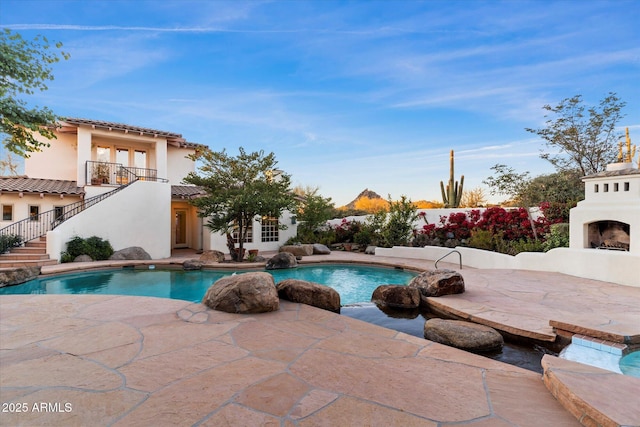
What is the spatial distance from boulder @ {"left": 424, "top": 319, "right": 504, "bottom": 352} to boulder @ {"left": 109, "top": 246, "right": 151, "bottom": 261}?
41.6 feet

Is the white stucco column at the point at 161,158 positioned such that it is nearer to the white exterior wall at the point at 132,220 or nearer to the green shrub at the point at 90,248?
the white exterior wall at the point at 132,220

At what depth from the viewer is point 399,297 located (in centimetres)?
626

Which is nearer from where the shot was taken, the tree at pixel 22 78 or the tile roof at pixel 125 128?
the tree at pixel 22 78

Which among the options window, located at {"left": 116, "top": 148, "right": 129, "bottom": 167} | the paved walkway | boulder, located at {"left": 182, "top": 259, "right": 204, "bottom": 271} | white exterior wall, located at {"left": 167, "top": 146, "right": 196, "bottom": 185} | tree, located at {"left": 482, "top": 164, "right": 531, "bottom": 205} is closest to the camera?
the paved walkway

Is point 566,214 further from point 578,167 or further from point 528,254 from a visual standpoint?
point 578,167

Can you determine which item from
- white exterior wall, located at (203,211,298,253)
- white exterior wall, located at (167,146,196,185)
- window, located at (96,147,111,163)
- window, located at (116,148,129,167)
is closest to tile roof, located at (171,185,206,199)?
white exterior wall, located at (167,146,196,185)

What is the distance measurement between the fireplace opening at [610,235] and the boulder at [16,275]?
15.4 metres

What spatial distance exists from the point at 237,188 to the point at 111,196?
18.4 ft

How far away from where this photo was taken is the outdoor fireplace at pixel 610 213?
7.46m

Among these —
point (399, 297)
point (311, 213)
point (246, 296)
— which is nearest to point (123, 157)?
point (311, 213)

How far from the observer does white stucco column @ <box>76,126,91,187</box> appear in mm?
14859

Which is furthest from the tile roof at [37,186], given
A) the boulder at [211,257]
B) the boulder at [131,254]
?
the boulder at [211,257]

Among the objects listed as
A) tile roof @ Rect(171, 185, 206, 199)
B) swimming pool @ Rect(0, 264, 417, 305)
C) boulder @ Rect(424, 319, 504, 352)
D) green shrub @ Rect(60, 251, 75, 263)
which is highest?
tile roof @ Rect(171, 185, 206, 199)

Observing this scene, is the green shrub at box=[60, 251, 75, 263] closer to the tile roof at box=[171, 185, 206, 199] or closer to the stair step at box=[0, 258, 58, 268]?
the stair step at box=[0, 258, 58, 268]
